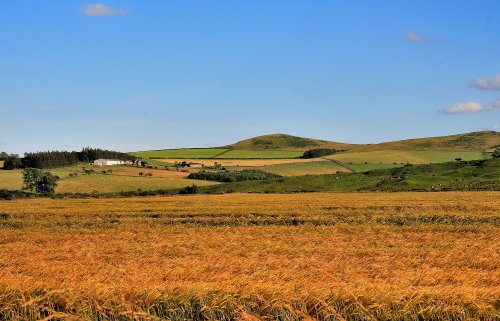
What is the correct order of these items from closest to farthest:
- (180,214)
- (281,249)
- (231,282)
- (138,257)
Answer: (231,282)
(138,257)
(281,249)
(180,214)

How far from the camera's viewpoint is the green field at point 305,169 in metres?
135

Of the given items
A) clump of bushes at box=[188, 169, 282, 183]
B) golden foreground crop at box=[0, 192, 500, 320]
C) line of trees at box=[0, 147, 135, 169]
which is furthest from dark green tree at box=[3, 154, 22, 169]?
golden foreground crop at box=[0, 192, 500, 320]

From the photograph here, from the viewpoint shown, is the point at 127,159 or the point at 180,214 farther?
the point at 127,159

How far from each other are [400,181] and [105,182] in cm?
5155

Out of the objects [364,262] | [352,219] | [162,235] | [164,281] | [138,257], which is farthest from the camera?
[352,219]

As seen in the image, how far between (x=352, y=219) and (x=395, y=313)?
1063 inches

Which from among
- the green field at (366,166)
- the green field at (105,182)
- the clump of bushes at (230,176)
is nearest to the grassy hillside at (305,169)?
the green field at (366,166)

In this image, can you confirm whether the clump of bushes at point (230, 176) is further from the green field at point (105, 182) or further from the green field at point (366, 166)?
the green field at point (366, 166)

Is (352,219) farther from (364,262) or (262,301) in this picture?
(262,301)

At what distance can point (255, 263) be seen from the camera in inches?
764

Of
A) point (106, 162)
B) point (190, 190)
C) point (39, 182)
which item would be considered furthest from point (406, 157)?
point (39, 182)

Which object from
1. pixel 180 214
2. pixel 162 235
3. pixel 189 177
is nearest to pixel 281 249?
pixel 162 235

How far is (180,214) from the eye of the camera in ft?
140

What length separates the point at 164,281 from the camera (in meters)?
13.7
